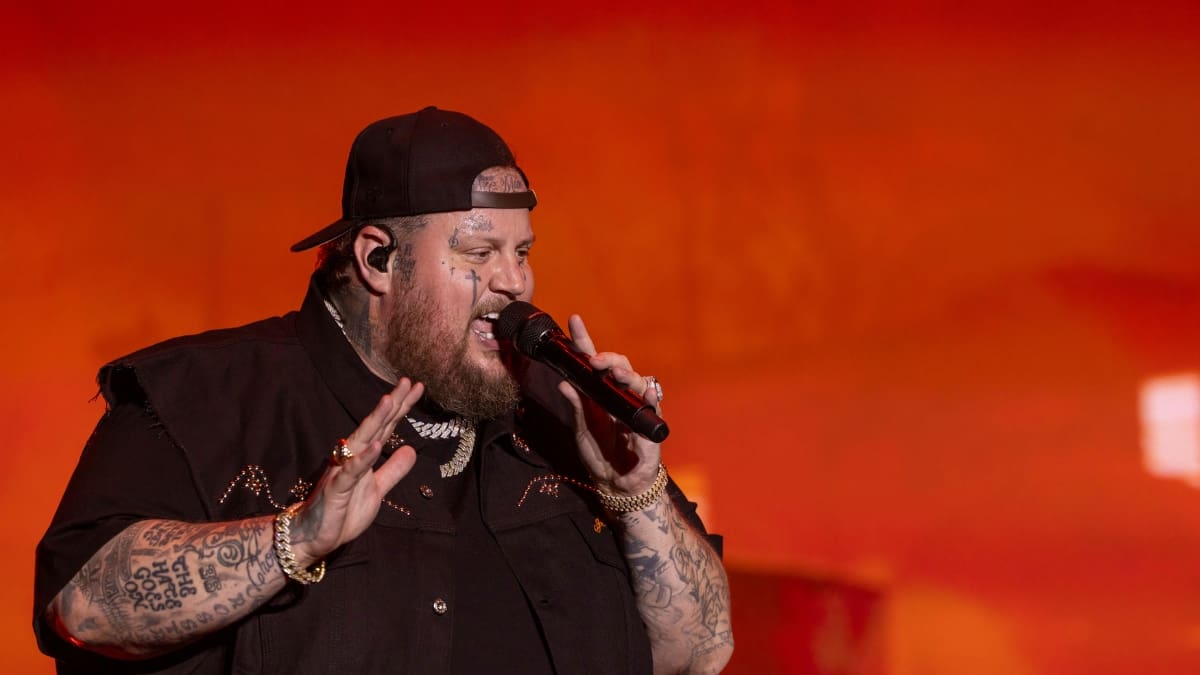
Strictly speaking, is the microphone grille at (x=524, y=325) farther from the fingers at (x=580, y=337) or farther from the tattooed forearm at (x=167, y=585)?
the tattooed forearm at (x=167, y=585)

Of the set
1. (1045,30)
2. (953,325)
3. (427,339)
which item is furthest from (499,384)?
(1045,30)

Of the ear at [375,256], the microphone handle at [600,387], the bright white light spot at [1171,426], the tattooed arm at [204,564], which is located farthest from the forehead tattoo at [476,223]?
the bright white light spot at [1171,426]

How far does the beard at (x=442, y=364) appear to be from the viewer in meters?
2.20

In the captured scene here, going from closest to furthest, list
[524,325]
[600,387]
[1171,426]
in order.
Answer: [600,387] < [524,325] < [1171,426]

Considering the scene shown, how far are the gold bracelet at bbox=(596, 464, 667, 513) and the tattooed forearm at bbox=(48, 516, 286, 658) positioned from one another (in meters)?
0.58

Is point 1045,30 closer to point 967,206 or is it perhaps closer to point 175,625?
point 967,206

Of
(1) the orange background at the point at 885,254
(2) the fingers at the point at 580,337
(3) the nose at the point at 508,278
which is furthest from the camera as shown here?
(1) the orange background at the point at 885,254

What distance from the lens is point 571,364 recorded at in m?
2.04

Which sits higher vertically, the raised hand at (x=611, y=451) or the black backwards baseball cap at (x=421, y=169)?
the black backwards baseball cap at (x=421, y=169)

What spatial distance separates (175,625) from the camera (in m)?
1.86

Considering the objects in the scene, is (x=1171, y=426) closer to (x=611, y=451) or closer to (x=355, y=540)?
(x=611, y=451)

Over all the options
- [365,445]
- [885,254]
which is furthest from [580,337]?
[885,254]

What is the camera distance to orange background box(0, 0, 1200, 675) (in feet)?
11.5

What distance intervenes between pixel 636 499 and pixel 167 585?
72cm
